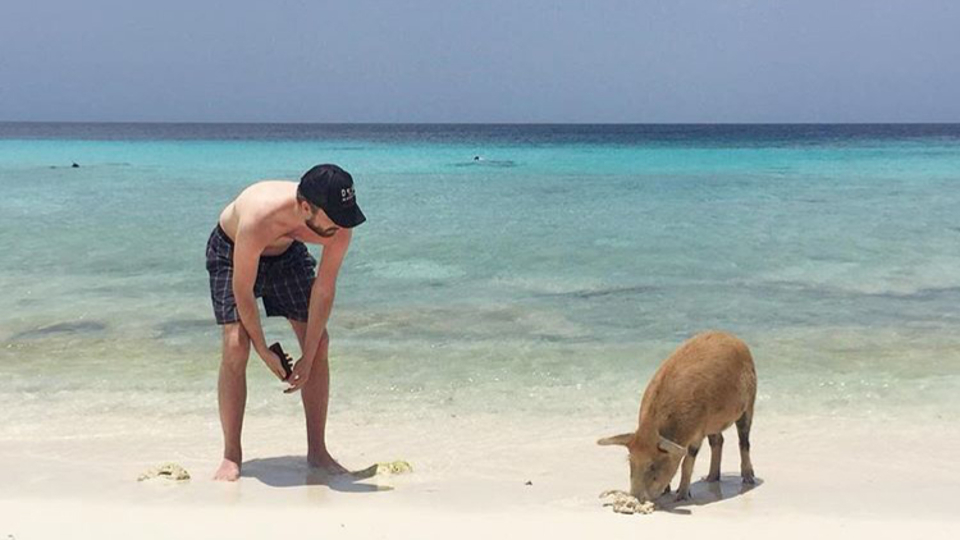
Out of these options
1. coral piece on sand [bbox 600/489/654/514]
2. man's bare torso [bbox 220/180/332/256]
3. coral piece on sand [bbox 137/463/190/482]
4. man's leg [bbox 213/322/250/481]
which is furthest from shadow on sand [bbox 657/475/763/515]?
coral piece on sand [bbox 137/463/190/482]

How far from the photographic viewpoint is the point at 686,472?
4582mm

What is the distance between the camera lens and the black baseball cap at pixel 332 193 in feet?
14.9

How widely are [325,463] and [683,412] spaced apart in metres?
1.82

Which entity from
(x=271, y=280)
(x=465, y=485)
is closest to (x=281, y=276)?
(x=271, y=280)

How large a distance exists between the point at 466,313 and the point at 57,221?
11.7 m

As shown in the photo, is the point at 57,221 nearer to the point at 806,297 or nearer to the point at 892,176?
the point at 806,297

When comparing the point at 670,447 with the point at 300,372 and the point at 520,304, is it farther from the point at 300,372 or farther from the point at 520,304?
the point at 520,304

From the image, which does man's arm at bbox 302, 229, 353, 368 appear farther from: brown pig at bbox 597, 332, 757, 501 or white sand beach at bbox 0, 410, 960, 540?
brown pig at bbox 597, 332, 757, 501

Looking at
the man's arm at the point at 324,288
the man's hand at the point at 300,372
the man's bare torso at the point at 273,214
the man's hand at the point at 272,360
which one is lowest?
the man's hand at the point at 300,372

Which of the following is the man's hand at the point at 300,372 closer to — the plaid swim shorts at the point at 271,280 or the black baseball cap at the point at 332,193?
the plaid swim shorts at the point at 271,280

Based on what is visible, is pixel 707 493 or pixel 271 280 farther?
pixel 271 280

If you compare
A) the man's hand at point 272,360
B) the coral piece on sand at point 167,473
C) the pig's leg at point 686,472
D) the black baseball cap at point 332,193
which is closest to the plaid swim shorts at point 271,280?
the man's hand at point 272,360

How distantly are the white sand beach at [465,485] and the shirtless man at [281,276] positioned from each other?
12.4 inches

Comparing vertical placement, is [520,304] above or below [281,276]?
below
